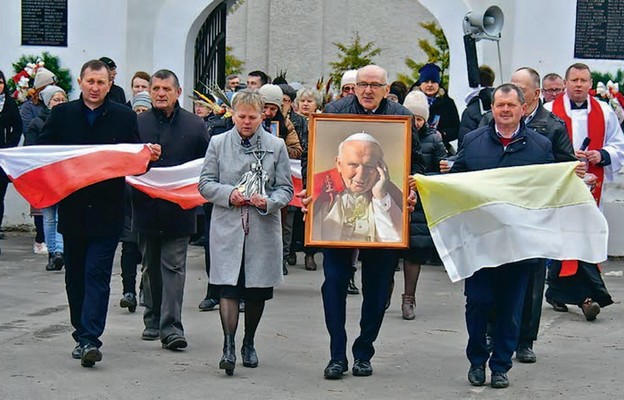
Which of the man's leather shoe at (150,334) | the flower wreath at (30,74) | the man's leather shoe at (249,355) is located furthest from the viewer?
the flower wreath at (30,74)

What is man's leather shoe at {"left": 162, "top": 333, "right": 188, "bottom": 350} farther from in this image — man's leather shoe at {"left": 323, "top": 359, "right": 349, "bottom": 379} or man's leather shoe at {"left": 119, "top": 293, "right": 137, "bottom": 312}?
man's leather shoe at {"left": 119, "top": 293, "right": 137, "bottom": 312}

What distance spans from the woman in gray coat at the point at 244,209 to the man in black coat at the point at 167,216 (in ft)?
2.90

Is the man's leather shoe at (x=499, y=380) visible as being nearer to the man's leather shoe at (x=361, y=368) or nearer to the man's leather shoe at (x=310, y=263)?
the man's leather shoe at (x=361, y=368)

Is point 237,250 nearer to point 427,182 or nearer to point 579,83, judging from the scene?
point 427,182

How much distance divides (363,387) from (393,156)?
60.0 inches

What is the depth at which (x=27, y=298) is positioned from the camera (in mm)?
12539

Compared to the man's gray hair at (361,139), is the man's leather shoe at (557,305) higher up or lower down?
lower down

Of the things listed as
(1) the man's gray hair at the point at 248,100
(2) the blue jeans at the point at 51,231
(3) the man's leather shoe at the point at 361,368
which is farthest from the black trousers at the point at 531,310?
(2) the blue jeans at the point at 51,231

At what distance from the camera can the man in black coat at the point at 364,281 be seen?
9.08 metres

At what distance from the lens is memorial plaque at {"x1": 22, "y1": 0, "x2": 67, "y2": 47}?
17.3m

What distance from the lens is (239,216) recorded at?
910 centimetres

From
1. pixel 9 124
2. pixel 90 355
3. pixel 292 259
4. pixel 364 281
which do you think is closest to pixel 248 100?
pixel 364 281

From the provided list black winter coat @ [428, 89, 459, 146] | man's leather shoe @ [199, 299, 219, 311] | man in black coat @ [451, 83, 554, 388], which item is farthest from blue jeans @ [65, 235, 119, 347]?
black winter coat @ [428, 89, 459, 146]

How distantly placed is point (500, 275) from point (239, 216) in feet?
5.79
